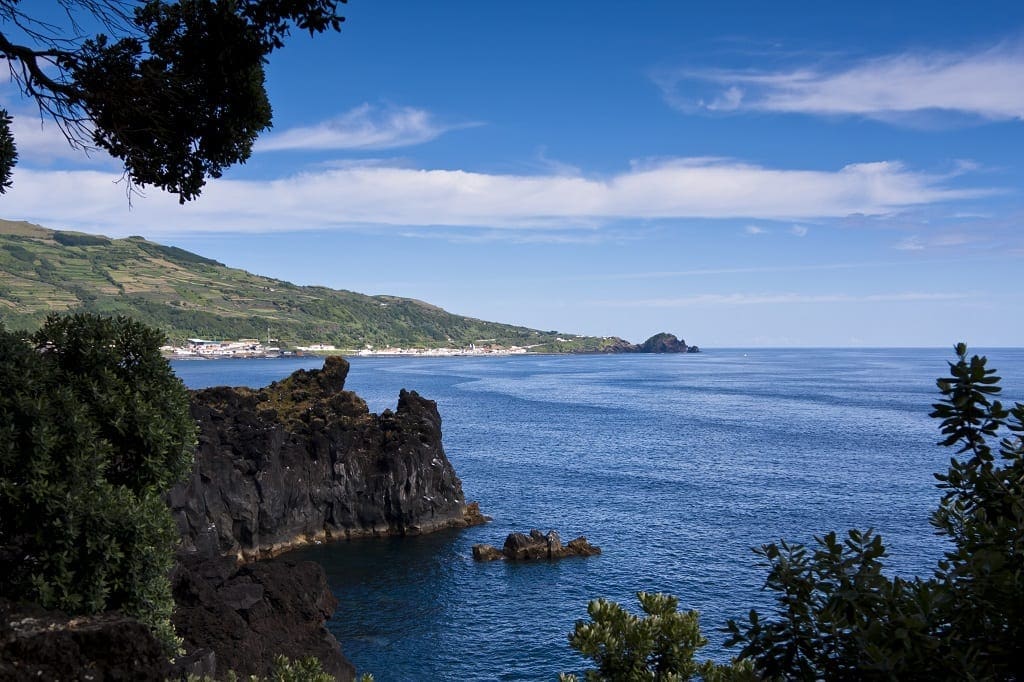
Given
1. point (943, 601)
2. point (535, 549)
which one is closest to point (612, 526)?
point (535, 549)

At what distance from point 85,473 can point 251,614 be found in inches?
778

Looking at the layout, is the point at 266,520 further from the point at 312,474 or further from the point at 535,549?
the point at 535,549

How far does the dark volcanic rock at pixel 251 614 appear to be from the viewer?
105 ft

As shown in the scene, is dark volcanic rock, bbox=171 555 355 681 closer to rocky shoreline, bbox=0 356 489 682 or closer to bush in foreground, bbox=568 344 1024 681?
rocky shoreline, bbox=0 356 489 682

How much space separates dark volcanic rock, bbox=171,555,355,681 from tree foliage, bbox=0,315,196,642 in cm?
578

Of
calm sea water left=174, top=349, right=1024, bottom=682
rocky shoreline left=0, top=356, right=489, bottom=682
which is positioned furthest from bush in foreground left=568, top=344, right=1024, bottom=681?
rocky shoreline left=0, top=356, right=489, bottom=682

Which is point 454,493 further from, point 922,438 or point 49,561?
point 922,438

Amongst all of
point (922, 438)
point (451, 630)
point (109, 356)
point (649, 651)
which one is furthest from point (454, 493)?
point (922, 438)

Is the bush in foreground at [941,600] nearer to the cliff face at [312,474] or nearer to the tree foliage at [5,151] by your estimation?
the tree foliage at [5,151]

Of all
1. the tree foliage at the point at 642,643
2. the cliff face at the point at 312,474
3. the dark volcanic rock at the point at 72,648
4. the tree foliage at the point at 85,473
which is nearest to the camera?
the tree foliage at the point at 642,643

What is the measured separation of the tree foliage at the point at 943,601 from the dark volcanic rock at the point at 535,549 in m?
63.8

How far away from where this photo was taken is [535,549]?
2795 inches

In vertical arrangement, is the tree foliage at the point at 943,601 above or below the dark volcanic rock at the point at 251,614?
above

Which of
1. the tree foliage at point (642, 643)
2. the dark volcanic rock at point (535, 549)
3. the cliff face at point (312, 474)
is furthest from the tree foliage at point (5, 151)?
the dark volcanic rock at point (535, 549)
